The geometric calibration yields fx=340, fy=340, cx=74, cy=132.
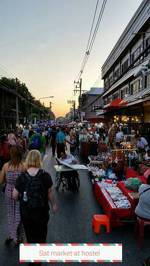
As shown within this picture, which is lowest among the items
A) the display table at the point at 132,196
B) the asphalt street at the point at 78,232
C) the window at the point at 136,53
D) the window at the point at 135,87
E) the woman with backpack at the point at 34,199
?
the asphalt street at the point at 78,232

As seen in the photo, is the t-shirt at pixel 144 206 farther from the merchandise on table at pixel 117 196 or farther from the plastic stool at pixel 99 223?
the merchandise on table at pixel 117 196

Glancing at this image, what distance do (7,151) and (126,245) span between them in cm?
701

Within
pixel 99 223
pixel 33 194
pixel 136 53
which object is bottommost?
pixel 99 223

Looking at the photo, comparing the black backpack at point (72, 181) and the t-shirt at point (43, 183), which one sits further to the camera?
the black backpack at point (72, 181)

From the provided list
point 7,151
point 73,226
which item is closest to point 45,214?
point 73,226

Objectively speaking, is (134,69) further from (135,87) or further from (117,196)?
(117,196)

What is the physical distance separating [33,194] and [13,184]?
65.1 inches

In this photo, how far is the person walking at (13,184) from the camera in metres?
6.16

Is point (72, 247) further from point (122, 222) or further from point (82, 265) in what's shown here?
point (122, 222)

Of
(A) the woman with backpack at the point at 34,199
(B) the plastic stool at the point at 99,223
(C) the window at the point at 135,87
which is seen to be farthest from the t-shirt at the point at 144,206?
(C) the window at the point at 135,87

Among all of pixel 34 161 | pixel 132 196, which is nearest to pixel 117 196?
pixel 132 196

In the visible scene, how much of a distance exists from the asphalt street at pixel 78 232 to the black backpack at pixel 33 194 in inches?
57.3

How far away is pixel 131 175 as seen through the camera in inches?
452

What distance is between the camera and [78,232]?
7180 millimetres
